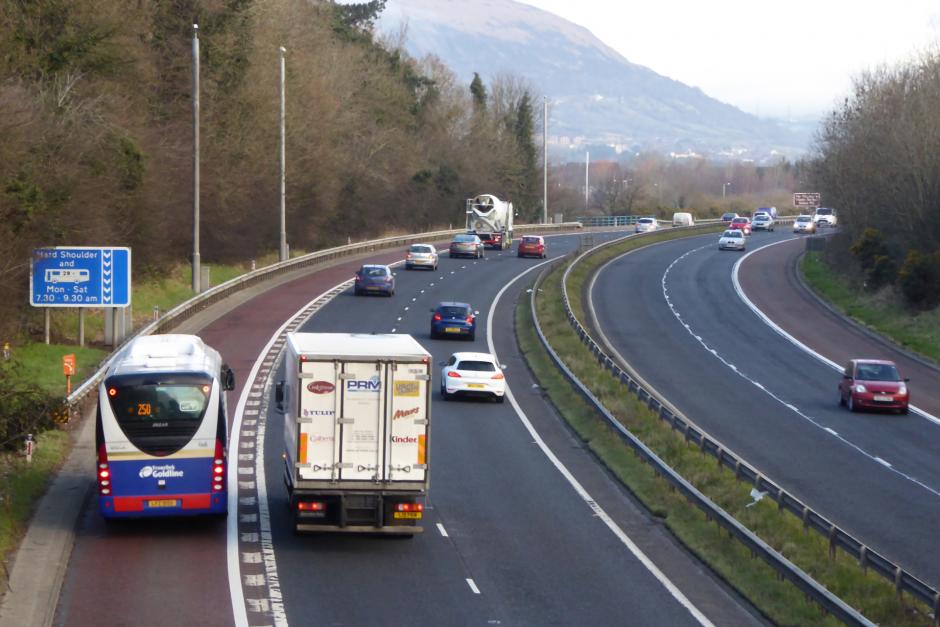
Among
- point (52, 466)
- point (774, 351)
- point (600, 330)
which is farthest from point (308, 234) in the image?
point (52, 466)

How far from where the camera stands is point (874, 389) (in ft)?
122

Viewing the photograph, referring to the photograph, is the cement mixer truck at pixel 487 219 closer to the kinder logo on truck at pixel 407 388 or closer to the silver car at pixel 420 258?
the silver car at pixel 420 258

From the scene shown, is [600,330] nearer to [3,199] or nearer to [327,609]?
[3,199]

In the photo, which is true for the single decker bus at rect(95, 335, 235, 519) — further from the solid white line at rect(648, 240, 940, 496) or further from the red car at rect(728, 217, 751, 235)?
the red car at rect(728, 217, 751, 235)

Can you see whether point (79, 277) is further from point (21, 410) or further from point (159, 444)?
point (159, 444)

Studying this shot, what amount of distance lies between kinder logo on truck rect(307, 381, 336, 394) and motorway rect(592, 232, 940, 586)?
9.38 m

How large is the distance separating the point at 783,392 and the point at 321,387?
24.9m

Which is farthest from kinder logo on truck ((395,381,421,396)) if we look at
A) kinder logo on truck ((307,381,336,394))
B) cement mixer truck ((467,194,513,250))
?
cement mixer truck ((467,194,513,250))

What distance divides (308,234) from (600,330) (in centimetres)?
3265

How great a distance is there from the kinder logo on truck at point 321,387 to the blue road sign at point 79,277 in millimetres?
18147

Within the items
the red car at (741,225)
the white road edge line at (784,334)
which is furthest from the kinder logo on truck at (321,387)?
the red car at (741,225)

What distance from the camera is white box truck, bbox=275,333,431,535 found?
18.4 meters

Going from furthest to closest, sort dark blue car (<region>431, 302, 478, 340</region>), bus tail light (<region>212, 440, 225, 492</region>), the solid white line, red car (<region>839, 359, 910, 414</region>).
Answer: dark blue car (<region>431, 302, 478, 340</region>)
red car (<region>839, 359, 910, 414</region>)
the solid white line
bus tail light (<region>212, 440, 225, 492</region>)

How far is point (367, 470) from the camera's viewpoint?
18.4 meters
